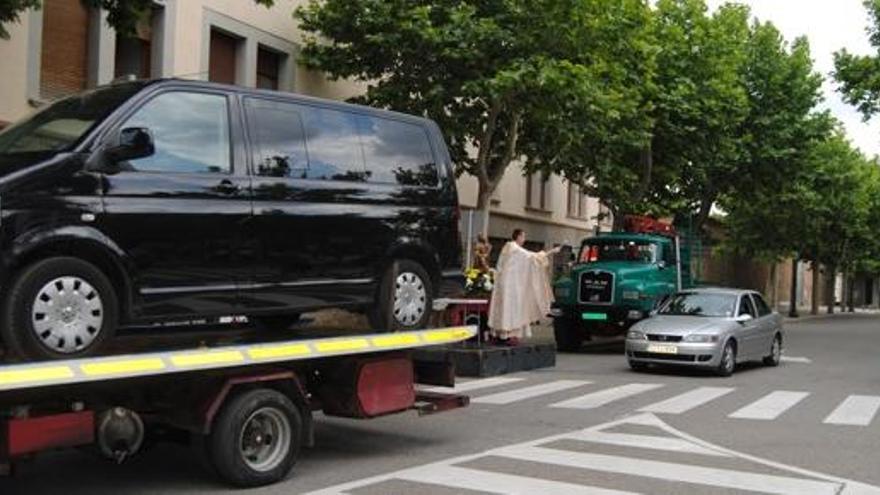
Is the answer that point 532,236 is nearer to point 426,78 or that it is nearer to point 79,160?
point 426,78

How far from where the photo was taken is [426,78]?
19844mm

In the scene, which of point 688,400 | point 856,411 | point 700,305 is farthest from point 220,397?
point 700,305

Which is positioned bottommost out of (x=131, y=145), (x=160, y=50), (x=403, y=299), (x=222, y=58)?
(x=403, y=299)

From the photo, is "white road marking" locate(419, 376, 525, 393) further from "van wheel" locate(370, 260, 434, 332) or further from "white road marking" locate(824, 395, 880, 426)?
"van wheel" locate(370, 260, 434, 332)

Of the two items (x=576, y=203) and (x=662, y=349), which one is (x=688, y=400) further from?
(x=576, y=203)

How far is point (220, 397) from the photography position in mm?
7621

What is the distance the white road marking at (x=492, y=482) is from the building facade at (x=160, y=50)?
22.1 ft

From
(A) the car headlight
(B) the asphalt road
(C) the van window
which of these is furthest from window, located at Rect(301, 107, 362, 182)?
(A) the car headlight

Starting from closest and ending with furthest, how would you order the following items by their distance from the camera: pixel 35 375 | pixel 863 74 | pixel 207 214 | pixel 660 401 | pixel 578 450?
pixel 35 375 → pixel 207 214 → pixel 578 450 → pixel 660 401 → pixel 863 74

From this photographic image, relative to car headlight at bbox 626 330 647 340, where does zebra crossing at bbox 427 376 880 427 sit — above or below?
below

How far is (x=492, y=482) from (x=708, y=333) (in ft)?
33.6

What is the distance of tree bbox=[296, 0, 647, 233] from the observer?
1873 cm

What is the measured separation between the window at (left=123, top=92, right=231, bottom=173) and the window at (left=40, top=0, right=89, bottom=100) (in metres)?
9.49

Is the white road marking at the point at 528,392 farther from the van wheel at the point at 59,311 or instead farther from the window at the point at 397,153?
the van wheel at the point at 59,311
